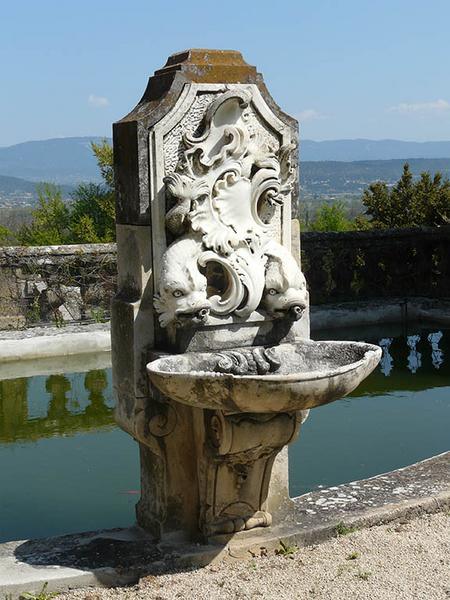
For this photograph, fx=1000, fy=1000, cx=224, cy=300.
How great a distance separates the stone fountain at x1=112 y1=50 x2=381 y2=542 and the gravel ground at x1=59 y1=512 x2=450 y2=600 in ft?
0.91

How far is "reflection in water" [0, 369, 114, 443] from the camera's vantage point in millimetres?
7992

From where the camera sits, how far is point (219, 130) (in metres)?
4.61

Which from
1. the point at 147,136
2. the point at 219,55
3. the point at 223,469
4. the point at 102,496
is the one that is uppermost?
the point at 219,55

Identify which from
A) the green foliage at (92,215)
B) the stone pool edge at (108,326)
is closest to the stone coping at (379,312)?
the stone pool edge at (108,326)

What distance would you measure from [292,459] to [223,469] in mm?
2386

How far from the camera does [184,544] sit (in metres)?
4.63

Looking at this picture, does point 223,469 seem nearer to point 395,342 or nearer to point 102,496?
point 102,496

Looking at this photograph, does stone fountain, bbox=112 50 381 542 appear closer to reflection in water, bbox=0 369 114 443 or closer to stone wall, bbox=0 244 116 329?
reflection in water, bbox=0 369 114 443

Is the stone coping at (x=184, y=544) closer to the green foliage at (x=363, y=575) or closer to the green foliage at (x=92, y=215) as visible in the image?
the green foliage at (x=363, y=575)

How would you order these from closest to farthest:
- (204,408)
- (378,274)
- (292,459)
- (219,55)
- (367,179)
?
(204,408)
(219,55)
(292,459)
(378,274)
(367,179)

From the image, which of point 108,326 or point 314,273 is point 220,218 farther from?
point 314,273

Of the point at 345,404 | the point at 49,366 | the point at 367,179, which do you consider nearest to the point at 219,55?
the point at 345,404

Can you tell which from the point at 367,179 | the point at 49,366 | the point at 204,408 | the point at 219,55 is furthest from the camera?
the point at 367,179

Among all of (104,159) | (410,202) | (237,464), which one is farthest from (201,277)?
(104,159)
